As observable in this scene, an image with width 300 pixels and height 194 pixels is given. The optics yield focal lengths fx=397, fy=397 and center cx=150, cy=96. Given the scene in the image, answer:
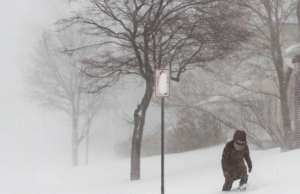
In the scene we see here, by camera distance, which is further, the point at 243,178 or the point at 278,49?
the point at 278,49

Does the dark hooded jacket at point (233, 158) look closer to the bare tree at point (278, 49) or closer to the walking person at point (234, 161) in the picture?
the walking person at point (234, 161)

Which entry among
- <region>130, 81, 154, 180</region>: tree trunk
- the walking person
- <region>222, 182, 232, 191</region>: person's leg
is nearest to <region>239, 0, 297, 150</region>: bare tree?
<region>130, 81, 154, 180</region>: tree trunk

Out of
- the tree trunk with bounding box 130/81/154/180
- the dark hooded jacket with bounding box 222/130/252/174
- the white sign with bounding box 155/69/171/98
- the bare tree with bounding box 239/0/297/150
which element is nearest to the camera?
the dark hooded jacket with bounding box 222/130/252/174

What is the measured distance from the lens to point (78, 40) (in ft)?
Answer: 91.5

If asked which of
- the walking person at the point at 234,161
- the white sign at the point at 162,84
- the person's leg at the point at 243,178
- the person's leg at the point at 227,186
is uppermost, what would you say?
the white sign at the point at 162,84

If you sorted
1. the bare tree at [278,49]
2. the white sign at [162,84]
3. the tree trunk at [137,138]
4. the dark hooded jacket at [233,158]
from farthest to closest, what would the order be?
the bare tree at [278,49] < the tree trunk at [137,138] < the white sign at [162,84] < the dark hooded jacket at [233,158]

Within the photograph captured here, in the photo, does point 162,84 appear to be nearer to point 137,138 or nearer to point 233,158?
point 233,158

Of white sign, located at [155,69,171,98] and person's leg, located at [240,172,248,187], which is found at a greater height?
white sign, located at [155,69,171,98]

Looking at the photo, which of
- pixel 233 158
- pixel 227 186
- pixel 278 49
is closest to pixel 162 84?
pixel 233 158

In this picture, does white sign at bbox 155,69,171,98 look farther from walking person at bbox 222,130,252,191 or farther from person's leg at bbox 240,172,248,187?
person's leg at bbox 240,172,248,187

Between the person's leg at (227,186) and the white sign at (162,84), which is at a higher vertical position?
the white sign at (162,84)

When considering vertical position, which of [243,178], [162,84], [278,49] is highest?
[278,49]

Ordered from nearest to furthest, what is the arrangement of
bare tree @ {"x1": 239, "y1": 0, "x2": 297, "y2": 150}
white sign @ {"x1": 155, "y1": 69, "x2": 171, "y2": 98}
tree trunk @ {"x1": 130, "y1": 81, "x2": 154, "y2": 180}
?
white sign @ {"x1": 155, "y1": 69, "x2": 171, "y2": 98} < tree trunk @ {"x1": 130, "y1": 81, "x2": 154, "y2": 180} < bare tree @ {"x1": 239, "y1": 0, "x2": 297, "y2": 150}

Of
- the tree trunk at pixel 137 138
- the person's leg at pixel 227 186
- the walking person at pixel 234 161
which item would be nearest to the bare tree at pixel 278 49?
the tree trunk at pixel 137 138
